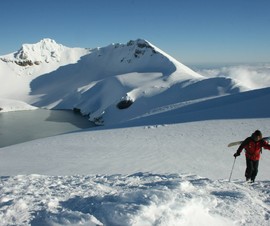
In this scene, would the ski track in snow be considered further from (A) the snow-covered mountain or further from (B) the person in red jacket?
(A) the snow-covered mountain

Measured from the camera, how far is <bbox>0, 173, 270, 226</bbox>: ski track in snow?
6059mm

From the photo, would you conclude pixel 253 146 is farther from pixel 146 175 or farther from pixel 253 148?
pixel 146 175

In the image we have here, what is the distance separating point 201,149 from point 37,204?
40.6 feet

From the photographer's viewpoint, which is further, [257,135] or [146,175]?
[146,175]

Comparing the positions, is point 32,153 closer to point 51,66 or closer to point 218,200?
point 218,200

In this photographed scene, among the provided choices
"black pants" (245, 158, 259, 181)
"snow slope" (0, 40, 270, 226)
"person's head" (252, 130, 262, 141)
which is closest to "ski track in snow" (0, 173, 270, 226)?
"snow slope" (0, 40, 270, 226)

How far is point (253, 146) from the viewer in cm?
997

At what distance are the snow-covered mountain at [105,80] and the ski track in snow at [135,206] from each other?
5196cm

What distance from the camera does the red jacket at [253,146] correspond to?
9.89 metres

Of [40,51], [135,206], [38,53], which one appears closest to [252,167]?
[135,206]

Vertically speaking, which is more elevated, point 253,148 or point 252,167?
point 253,148

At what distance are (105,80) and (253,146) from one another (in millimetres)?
108433

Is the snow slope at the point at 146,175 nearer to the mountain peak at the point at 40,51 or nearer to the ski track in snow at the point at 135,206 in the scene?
the ski track in snow at the point at 135,206

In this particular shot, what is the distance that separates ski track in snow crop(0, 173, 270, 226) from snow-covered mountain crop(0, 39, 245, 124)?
52.0 metres
